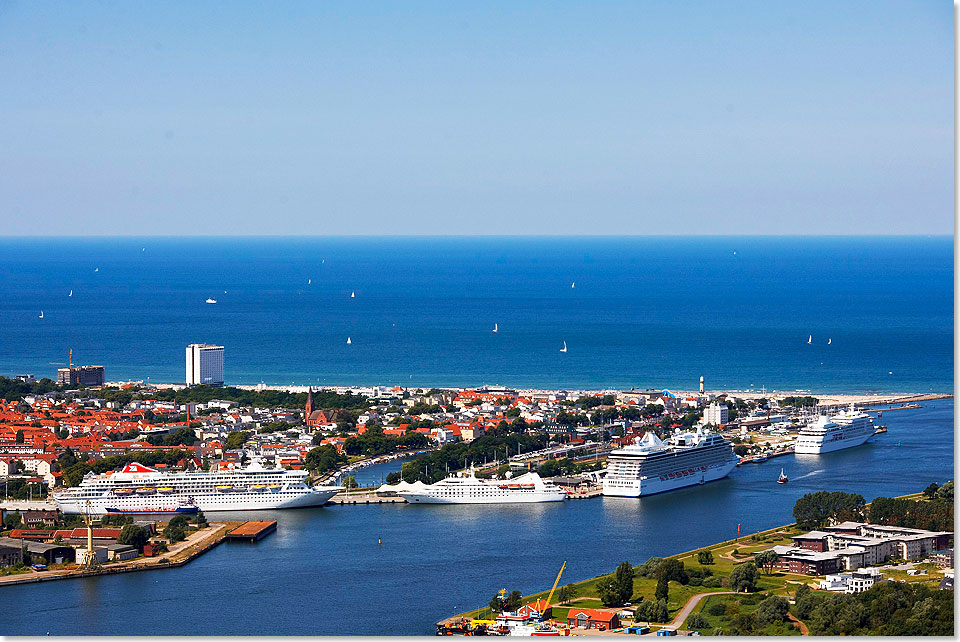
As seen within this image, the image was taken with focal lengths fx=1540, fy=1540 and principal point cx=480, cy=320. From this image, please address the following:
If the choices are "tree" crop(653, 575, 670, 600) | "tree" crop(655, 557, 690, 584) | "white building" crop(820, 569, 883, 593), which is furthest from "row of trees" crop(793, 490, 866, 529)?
"tree" crop(653, 575, 670, 600)

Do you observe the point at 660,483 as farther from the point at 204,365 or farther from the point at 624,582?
the point at 204,365

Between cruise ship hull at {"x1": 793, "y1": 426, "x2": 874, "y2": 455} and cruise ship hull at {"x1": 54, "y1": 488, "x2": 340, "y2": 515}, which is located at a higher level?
cruise ship hull at {"x1": 793, "y1": 426, "x2": 874, "y2": 455}

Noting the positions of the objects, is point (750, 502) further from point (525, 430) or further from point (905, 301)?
point (905, 301)

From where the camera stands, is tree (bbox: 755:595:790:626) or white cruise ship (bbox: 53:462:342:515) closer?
tree (bbox: 755:595:790:626)

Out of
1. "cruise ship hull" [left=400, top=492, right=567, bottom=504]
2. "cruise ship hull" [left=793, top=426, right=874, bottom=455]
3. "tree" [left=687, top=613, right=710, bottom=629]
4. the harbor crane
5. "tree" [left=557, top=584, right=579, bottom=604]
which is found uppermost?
"cruise ship hull" [left=793, top=426, right=874, bottom=455]

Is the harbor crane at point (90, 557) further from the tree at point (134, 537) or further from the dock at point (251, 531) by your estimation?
the dock at point (251, 531)

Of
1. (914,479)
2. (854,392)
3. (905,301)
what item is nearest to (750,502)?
(914,479)

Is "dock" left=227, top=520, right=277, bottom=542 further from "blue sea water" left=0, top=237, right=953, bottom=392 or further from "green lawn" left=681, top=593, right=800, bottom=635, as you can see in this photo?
"blue sea water" left=0, top=237, right=953, bottom=392
